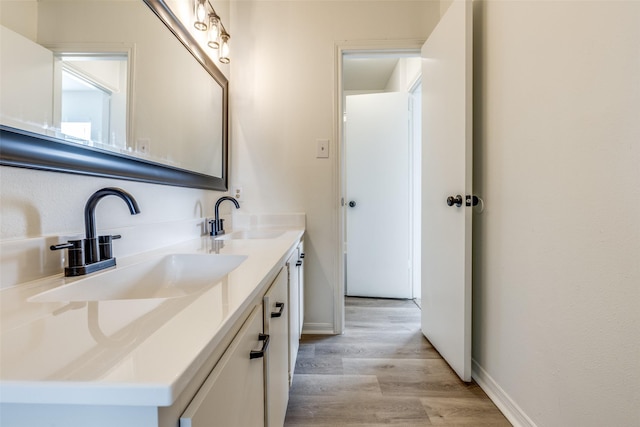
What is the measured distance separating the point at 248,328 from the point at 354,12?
6.84 ft

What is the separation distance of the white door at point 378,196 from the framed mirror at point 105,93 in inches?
63.0

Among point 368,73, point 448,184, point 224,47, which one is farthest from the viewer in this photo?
point 368,73

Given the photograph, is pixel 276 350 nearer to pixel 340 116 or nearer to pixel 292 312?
pixel 292 312

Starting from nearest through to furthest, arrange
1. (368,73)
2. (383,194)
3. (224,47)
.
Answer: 1. (224,47)
2. (383,194)
3. (368,73)

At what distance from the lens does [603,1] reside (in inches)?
29.1

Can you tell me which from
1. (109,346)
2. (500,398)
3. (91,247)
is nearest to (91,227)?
(91,247)

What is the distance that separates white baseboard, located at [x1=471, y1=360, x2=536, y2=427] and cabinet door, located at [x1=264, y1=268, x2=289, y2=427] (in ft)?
3.10

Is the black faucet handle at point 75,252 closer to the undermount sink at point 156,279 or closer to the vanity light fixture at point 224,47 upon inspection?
the undermount sink at point 156,279

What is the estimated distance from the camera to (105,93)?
0.82 meters

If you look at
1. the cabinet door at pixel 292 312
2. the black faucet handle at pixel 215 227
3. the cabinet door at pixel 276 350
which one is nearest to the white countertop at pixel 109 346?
the cabinet door at pixel 276 350

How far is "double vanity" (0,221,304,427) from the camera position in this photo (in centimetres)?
25

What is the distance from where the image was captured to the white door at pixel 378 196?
261 cm

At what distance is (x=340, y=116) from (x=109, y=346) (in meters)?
1.77

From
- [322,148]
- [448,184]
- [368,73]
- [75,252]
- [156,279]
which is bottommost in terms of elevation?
[156,279]
